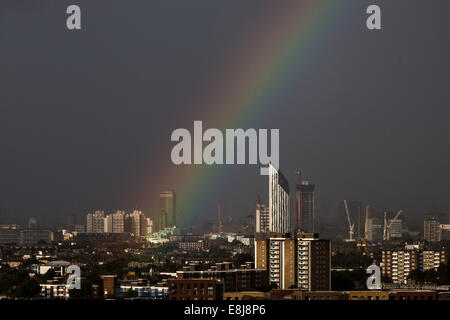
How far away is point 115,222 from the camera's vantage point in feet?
217

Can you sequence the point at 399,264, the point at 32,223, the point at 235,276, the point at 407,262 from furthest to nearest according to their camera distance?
the point at 32,223, the point at 407,262, the point at 399,264, the point at 235,276

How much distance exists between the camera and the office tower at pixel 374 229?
6134cm

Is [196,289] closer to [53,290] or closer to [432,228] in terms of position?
[53,290]

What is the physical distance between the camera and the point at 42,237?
61.2m

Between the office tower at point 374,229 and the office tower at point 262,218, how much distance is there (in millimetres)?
6876

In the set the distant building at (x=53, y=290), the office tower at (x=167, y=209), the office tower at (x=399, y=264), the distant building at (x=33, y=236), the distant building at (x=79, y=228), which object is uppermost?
the office tower at (x=167, y=209)

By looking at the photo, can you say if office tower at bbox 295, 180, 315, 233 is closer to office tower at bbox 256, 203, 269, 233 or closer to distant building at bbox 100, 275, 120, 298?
office tower at bbox 256, 203, 269, 233

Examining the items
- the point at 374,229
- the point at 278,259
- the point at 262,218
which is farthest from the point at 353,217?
Answer: the point at 278,259

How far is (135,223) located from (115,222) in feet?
5.57

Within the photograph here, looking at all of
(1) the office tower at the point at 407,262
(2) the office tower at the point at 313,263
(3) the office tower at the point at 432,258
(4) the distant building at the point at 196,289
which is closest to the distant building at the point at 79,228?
(1) the office tower at the point at 407,262

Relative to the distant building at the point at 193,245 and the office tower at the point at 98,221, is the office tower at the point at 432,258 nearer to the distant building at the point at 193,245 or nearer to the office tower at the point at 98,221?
the distant building at the point at 193,245

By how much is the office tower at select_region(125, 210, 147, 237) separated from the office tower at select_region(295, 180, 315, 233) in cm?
1137
